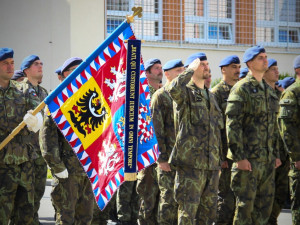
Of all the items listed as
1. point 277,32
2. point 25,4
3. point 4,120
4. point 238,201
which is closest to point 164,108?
point 238,201

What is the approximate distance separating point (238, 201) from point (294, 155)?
3.65ft

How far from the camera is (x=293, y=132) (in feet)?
28.3

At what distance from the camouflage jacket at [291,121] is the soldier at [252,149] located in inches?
16.1

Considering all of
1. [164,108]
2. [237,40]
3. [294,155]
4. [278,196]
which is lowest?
[278,196]

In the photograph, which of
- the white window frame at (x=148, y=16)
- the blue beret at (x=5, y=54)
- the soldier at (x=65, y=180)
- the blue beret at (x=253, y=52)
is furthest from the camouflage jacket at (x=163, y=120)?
the white window frame at (x=148, y=16)

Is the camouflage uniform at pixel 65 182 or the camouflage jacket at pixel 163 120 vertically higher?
the camouflage jacket at pixel 163 120

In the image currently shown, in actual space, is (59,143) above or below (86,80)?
below

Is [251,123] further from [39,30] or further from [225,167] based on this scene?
[39,30]

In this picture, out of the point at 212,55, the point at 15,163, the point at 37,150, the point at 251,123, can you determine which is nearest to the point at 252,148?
the point at 251,123

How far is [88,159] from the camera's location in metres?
6.38

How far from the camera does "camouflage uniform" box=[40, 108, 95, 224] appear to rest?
7172mm

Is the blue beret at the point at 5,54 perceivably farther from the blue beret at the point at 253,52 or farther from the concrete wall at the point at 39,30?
the concrete wall at the point at 39,30

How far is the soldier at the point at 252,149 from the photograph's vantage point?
8.04 meters

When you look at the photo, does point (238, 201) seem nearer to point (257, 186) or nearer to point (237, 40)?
point (257, 186)
